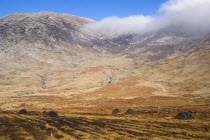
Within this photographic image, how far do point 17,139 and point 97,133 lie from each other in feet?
28.5

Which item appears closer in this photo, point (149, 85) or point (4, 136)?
point (4, 136)

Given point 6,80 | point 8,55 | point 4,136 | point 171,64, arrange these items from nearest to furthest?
1. point 4,136
2. point 6,80
3. point 171,64
4. point 8,55

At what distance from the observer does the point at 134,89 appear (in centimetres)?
10375

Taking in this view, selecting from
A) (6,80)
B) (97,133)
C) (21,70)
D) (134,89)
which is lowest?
(97,133)

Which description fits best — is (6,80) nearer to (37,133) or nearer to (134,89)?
(134,89)

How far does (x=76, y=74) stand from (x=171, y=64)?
90.0 m

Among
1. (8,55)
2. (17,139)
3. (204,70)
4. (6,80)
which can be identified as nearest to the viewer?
(17,139)

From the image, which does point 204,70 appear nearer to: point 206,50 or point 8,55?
point 206,50

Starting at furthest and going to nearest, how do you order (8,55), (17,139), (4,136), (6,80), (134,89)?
(8,55) < (6,80) < (134,89) < (4,136) < (17,139)

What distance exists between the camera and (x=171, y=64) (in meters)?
157

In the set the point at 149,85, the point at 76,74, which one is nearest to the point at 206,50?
the point at 149,85

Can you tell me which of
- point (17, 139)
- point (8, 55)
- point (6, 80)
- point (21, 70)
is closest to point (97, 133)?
point (17, 139)

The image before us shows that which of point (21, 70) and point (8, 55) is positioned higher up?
point (8, 55)

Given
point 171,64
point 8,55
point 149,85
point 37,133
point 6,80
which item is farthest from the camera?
point 8,55
